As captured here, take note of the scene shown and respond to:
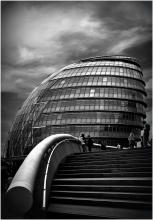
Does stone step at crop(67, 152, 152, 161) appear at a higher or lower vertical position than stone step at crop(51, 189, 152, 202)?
higher

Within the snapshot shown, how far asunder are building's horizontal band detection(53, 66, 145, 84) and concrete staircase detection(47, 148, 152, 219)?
37.0 meters

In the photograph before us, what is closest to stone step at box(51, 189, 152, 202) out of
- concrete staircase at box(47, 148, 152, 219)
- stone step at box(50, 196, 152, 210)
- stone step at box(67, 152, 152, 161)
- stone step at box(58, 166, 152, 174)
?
concrete staircase at box(47, 148, 152, 219)

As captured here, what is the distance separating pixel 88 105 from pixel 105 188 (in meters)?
35.5

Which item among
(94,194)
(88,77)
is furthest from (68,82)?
(94,194)

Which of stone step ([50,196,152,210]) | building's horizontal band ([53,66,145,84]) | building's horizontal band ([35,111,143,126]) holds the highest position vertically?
building's horizontal band ([53,66,145,84])

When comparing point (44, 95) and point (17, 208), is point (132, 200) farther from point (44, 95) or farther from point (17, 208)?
point (44, 95)

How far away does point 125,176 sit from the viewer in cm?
956

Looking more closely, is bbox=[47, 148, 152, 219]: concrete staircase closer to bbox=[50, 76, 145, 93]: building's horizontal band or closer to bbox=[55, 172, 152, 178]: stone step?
bbox=[55, 172, 152, 178]: stone step

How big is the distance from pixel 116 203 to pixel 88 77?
131 feet

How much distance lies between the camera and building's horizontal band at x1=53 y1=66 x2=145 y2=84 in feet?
158

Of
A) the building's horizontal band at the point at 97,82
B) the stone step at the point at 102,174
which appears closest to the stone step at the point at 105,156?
the stone step at the point at 102,174

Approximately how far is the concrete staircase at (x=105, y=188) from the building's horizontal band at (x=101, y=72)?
37032 mm

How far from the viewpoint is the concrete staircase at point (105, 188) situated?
7863mm

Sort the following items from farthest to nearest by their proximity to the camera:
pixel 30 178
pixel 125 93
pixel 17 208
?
pixel 125 93 < pixel 30 178 < pixel 17 208
